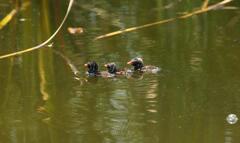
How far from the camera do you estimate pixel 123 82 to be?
484 centimetres

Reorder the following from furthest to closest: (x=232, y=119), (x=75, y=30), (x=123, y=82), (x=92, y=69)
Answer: (x=75, y=30)
(x=92, y=69)
(x=123, y=82)
(x=232, y=119)

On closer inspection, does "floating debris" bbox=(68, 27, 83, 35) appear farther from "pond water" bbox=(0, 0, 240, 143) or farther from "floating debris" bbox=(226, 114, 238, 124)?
"floating debris" bbox=(226, 114, 238, 124)

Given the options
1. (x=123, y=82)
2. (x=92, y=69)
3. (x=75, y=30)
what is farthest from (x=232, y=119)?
(x=75, y=30)

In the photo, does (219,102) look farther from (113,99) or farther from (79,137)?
(79,137)

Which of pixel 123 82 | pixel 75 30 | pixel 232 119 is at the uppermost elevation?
pixel 75 30

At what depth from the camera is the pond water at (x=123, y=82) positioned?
391 centimetres

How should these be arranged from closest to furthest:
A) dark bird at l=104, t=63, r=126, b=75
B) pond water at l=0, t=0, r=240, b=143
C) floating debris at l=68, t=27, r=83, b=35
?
pond water at l=0, t=0, r=240, b=143 < dark bird at l=104, t=63, r=126, b=75 < floating debris at l=68, t=27, r=83, b=35

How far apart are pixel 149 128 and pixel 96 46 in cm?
183

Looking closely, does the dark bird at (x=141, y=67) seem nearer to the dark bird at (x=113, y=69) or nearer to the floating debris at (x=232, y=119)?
the dark bird at (x=113, y=69)

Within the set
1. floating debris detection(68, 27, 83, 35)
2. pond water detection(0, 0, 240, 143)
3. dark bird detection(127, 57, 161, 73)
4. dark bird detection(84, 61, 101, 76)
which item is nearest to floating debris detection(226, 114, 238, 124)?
pond water detection(0, 0, 240, 143)

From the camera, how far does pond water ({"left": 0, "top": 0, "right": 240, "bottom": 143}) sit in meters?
3.91

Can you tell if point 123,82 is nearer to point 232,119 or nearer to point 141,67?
point 141,67

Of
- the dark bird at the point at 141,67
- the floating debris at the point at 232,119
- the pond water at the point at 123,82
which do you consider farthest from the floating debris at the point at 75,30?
the floating debris at the point at 232,119

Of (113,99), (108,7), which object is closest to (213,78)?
(113,99)
